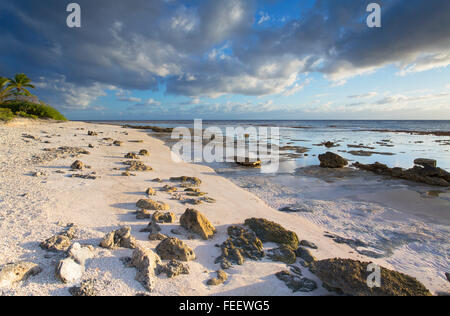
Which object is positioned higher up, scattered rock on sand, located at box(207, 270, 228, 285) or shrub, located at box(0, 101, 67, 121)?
shrub, located at box(0, 101, 67, 121)

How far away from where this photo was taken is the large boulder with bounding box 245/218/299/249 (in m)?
4.71

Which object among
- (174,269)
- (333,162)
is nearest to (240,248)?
(174,269)

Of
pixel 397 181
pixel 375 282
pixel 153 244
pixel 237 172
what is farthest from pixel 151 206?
pixel 397 181

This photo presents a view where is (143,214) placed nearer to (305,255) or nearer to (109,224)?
(109,224)

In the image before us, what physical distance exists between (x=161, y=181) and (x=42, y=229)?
4.64m

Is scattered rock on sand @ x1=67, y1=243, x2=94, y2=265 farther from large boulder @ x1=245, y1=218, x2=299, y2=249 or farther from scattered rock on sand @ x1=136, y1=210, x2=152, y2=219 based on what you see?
large boulder @ x1=245, y1=218, x2=299, y2=249

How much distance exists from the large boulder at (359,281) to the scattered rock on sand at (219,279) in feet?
5.17

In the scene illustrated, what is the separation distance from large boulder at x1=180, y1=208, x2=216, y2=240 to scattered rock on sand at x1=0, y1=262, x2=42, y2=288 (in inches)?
102

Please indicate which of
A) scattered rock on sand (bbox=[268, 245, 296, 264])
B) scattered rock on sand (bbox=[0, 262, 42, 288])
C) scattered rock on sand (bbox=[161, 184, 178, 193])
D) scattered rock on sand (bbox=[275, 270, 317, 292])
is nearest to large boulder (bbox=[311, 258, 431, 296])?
scattered rock on sand (bbox=[275, 270, 317, 292])

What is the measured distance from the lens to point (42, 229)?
407 centimetres

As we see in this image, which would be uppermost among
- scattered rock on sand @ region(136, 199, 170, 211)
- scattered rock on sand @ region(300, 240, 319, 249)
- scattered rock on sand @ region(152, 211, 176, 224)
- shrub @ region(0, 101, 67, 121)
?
shrub @ region(0, 101, 67, 121)

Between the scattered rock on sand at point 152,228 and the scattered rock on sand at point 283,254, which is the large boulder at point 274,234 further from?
the scattered rock on sand at point 152,228

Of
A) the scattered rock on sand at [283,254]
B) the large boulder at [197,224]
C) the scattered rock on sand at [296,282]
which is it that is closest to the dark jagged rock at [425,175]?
the scattered rock on sand at [283,254]
